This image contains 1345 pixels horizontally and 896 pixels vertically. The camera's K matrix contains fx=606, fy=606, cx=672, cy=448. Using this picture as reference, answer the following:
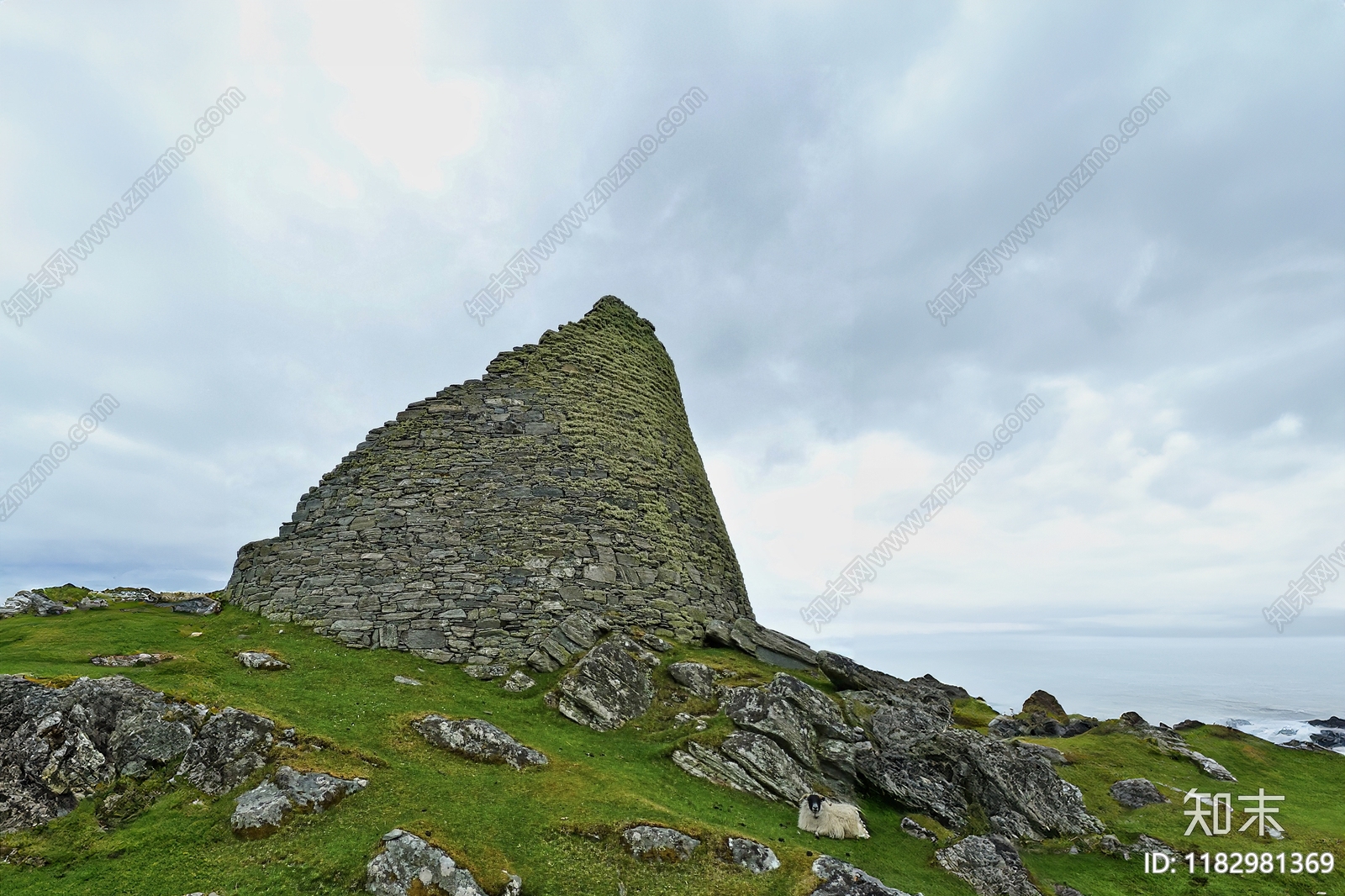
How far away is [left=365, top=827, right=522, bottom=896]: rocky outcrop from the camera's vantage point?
345 inches

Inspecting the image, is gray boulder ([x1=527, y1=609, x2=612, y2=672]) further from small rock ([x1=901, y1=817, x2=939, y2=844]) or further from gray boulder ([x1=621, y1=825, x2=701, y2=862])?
small rock ([x1=901, y1=817, x2=939, y2=844])

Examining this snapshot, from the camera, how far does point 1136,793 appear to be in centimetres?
1808

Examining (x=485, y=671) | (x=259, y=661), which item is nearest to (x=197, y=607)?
(x=259, y=661)

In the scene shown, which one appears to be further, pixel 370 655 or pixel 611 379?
pixel 611 379

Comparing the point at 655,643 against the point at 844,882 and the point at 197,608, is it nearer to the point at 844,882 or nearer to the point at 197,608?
the point at 844,882

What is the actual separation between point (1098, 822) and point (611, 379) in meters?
22.2

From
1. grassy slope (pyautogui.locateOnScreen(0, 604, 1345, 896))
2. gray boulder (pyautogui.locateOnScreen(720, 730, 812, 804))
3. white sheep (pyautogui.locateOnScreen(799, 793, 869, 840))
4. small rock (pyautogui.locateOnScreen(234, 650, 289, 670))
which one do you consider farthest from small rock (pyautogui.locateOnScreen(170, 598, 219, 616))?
white sheep (pyautogui.locateOnScreen(799, 793, 869, 840))

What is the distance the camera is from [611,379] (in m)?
27.4

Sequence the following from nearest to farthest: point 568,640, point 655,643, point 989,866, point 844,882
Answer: point 844,882
point 989,866
point 568,640
point 655,643

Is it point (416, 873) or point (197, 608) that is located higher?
point (197, 608)

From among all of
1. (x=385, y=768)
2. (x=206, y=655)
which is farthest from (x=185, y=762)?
(x=206, y=655)

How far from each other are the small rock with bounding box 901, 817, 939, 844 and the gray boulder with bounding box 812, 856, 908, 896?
355cm

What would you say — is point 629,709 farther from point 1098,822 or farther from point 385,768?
point 1098,822

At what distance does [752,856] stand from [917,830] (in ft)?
17.0
